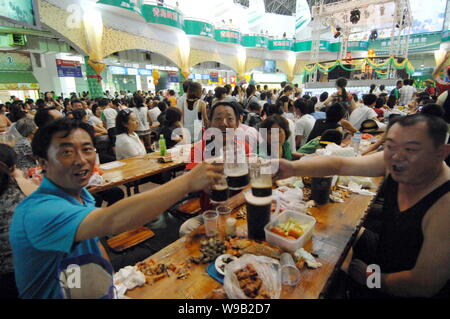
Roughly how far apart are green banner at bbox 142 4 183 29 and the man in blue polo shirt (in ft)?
31.5

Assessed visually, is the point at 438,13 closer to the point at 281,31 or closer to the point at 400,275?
the point at 281,31

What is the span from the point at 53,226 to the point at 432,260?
1668 millimetres

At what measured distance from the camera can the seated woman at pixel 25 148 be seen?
3.02 metres

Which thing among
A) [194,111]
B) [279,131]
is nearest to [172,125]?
[194,111]

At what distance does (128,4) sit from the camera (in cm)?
778

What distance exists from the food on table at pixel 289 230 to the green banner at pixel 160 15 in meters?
9.99

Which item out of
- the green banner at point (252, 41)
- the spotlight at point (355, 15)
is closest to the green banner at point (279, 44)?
the green banner at point (252, 41)

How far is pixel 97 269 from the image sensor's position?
86 cm

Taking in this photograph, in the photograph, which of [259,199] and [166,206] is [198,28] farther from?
[166,206]

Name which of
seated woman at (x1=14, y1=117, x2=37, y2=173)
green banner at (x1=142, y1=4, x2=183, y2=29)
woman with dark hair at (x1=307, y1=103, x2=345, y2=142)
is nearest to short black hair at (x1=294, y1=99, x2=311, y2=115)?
woman with dark hair at (x1=307, y1=103, x2=345, y2=142)

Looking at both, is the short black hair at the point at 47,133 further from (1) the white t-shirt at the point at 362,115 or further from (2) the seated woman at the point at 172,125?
(1) the white t-shirt at the point at 362,115

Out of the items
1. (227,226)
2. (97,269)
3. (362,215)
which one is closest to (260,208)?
(227,226)

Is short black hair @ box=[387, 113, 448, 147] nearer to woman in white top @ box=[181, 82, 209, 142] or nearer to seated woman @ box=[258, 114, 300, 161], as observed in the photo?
seated woman @ box=[258, 114, 300, 161]

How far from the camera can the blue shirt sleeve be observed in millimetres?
913
